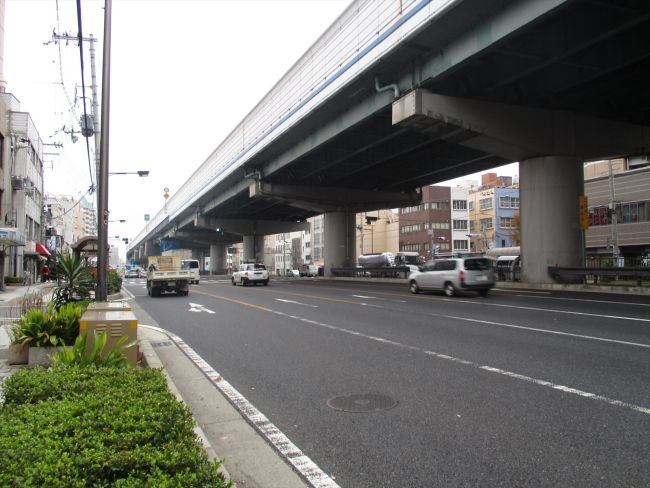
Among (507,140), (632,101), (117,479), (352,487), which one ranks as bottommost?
(352,487)

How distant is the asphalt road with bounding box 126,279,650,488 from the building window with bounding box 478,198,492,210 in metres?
74.8

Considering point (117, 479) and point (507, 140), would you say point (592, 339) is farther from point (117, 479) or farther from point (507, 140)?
point (507, 140)

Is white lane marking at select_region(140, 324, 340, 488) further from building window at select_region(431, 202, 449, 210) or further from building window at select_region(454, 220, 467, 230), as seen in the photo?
building window at select_region(454, 220, 467, 230)

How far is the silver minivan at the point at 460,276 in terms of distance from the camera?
1995cm

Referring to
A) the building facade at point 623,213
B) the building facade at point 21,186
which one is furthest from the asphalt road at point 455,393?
the building facade at point 623,213

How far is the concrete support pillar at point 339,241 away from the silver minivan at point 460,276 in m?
24.7

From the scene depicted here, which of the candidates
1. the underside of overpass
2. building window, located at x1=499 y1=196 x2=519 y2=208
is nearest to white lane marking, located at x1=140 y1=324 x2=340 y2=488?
the underside of overpass

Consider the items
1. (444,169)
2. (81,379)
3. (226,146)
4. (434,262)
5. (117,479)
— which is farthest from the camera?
(226,146)

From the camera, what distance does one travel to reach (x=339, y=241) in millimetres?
47094

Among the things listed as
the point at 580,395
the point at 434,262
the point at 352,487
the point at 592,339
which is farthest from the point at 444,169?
the point at 352,487

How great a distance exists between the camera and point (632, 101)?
2244cm

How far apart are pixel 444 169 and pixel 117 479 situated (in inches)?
1460

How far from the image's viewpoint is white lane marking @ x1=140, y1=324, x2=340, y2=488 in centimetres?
373

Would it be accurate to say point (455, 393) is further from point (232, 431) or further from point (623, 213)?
point (623, 213)
